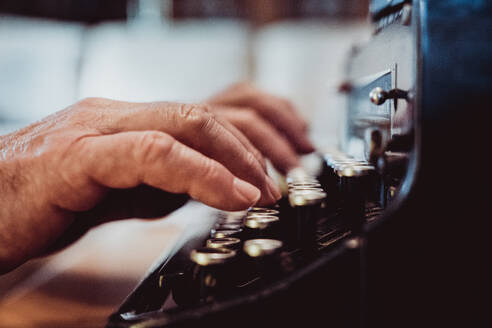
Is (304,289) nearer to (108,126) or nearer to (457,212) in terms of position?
(457,212)

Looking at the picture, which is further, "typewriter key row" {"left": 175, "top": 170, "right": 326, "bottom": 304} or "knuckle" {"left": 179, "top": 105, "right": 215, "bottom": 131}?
"knuckle" {"left": 179, "top": 105, "right": 215, "bottom": 131}

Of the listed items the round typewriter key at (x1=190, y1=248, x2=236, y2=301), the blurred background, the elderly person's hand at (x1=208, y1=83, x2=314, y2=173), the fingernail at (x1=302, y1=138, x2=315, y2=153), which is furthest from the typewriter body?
the blurred background

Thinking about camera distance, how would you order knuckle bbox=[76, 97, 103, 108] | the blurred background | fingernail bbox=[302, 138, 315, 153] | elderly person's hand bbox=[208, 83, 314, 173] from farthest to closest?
the blurred background < fingernail bbox=[302, 138, 315, 153] < elderly person's hand bbox=[208, 83, 314, 173] < knuckle bbox=[76, 97, 103, 108]

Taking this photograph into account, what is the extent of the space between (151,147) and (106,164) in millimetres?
59

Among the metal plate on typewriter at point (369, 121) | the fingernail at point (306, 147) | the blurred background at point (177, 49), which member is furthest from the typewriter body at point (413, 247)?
the blurred background at point (177, 49)

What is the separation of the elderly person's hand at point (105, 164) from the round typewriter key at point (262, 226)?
0.03 meters

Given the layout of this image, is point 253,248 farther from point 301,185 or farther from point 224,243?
point 301,185

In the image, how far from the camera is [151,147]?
53cm

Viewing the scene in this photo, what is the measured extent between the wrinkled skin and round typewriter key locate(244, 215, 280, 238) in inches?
1.1

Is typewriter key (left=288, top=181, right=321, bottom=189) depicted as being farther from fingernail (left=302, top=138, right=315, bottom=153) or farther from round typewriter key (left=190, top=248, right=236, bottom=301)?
fingernail (left=302, top=138, right=315, bottom=153)

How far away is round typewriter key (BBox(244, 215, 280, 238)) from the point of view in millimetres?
586

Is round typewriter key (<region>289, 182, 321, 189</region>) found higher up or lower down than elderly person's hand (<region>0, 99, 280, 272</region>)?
lower down

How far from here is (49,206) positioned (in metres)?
0.59

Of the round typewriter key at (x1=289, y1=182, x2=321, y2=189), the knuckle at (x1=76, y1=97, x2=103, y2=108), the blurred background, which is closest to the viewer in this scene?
the knuckle at (x1=76, y1=97, x2=103, y2=108)
